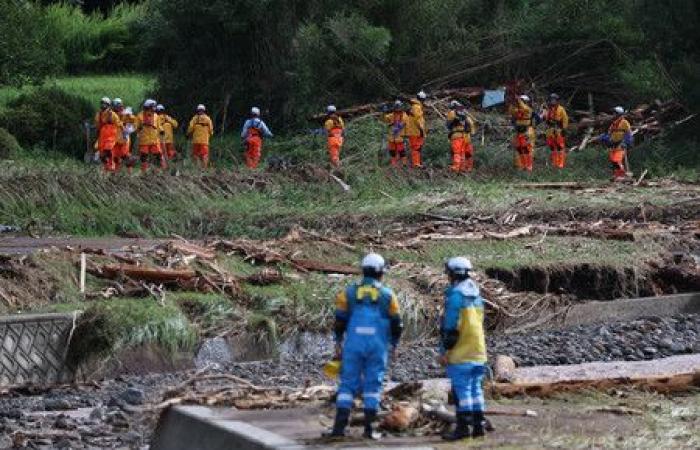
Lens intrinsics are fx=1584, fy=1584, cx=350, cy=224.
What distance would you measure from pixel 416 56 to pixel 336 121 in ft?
29.8

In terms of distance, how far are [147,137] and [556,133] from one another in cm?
987

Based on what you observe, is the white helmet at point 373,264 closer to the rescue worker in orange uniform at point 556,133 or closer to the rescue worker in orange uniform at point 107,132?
the rescue worker in orange uniform at point 107,132

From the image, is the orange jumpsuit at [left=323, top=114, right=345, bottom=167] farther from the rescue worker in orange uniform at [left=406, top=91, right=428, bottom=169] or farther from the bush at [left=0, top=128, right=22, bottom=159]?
the bush at [left=0, top=128, right=22, bottom=159]

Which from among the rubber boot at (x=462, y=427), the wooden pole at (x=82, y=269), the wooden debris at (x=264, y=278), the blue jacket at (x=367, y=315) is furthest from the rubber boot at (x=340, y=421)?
the wooden debris at (x=264, y=278)

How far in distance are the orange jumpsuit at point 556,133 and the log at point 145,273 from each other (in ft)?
61.4

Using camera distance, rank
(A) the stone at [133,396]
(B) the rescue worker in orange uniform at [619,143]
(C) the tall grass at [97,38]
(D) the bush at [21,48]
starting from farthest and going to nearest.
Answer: (C) the tall grass at [97,38]
(D) the bush at [21,48]
(B) the rescue worker in orange uniform at [619,143]
(A) the stone at [133,396]

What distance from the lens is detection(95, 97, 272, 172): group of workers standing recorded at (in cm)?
3534

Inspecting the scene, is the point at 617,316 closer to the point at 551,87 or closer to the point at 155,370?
the point at 155,370

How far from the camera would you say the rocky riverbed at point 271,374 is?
14.4 meters

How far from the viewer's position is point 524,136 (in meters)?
37.9

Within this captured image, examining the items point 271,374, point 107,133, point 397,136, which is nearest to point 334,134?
point 397,136

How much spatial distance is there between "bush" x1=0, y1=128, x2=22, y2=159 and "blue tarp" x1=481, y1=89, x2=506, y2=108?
12791 millimetres

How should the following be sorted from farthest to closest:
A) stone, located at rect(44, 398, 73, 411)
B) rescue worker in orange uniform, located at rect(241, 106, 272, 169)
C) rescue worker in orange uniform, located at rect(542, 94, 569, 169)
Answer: rescue worker in orange uniform, located at rect(542, 94, 569, 169) < rescue worker in orange uniform, located at rect(241, 106, 272, 169) < stone, located at rect(44, 398, 73, 411)

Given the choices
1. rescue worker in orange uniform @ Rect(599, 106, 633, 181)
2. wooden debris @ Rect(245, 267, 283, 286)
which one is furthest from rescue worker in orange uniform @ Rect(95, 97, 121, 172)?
wooden debris @ Rect(245, 267, 283, 286)
